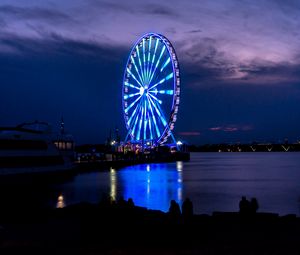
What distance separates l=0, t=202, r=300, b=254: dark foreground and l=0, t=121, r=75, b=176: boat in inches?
1474

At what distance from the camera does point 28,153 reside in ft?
185

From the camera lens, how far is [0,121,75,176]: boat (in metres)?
52.9

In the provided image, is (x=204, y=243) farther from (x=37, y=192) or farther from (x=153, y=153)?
(x=153, y=153)

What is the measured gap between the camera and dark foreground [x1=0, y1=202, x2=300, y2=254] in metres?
12.0

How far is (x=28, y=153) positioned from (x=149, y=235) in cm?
4523

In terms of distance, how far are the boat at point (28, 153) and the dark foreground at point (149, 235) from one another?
37438 millimetres

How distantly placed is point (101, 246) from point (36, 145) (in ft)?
155

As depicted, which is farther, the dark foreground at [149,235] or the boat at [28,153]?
the boat at [28,153]

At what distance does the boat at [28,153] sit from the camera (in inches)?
2083

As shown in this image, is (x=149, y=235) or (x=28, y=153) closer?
(x=149, y=235)

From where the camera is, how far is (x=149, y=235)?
13.3 m

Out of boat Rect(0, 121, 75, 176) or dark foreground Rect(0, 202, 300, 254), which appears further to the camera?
boat Rect(0, 121, 75, 176)

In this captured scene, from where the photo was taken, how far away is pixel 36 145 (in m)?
57.9

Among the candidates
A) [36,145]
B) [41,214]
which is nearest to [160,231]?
[41,214]
